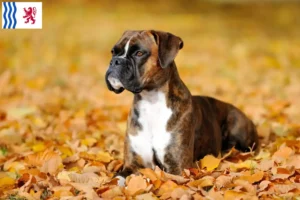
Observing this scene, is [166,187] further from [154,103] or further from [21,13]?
[21,13]

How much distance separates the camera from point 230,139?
6371mm

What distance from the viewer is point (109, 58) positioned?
45.8 feet

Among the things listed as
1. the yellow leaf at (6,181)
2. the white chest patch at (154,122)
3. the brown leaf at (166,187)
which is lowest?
the yellow leaf at (6,181)

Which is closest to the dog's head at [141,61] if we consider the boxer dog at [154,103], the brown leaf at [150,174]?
the boxer dog at [154,103]

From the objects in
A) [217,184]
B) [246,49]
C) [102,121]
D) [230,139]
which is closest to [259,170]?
[217,184]

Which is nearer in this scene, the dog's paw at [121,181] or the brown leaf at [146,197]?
the brown leaf at [146,197]

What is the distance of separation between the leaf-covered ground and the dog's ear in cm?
85

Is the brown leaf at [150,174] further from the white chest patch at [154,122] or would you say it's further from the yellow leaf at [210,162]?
the yellow leaf at [210,162]

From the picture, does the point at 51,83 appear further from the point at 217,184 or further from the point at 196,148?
the point at 217,184

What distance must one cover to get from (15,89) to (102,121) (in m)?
2.82

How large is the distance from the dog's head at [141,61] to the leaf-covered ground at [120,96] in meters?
0.70

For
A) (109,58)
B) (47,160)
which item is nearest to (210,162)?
(47,160)

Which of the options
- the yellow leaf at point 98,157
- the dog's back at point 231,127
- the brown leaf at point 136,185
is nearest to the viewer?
the brown leaf at point 136,185

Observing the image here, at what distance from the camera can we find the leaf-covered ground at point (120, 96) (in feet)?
15.9
